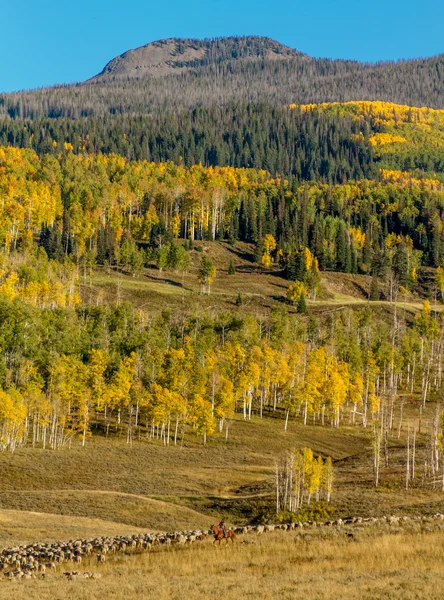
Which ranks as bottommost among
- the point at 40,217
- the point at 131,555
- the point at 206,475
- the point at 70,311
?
the point at 206,475

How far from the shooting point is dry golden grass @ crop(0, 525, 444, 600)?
25750 mm

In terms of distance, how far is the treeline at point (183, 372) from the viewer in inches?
3915

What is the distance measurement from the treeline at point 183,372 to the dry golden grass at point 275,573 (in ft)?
190

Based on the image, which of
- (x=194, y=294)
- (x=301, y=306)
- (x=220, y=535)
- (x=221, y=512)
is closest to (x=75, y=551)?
(x=220, y=535)

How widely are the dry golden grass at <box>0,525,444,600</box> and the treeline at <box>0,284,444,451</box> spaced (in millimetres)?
57845

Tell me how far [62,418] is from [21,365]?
13.6 m

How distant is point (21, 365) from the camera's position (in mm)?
104000

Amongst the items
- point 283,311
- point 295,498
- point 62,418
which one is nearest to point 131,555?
point 295,498

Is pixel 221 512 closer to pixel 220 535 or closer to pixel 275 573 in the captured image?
pixel 220 535

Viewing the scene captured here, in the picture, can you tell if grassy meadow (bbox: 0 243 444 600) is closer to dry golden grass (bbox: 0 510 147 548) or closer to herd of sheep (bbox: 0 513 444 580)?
dry golden grass (bbox: 0 510 147 548)

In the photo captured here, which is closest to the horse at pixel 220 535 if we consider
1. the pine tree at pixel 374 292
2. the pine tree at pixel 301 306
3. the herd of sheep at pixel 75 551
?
the herd of sheep at pixel 75 551

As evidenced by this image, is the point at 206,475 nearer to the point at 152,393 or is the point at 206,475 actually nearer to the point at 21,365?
the point at 152,393

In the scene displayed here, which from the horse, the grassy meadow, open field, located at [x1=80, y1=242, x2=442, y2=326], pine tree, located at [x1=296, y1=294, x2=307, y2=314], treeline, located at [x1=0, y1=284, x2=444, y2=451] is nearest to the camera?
the grassy meadow

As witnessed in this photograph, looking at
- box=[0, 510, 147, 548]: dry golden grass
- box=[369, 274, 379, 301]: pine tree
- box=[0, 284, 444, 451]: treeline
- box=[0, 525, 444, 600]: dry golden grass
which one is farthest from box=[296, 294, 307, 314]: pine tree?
box=[0, 525, 444, 600]: dry golden grass
